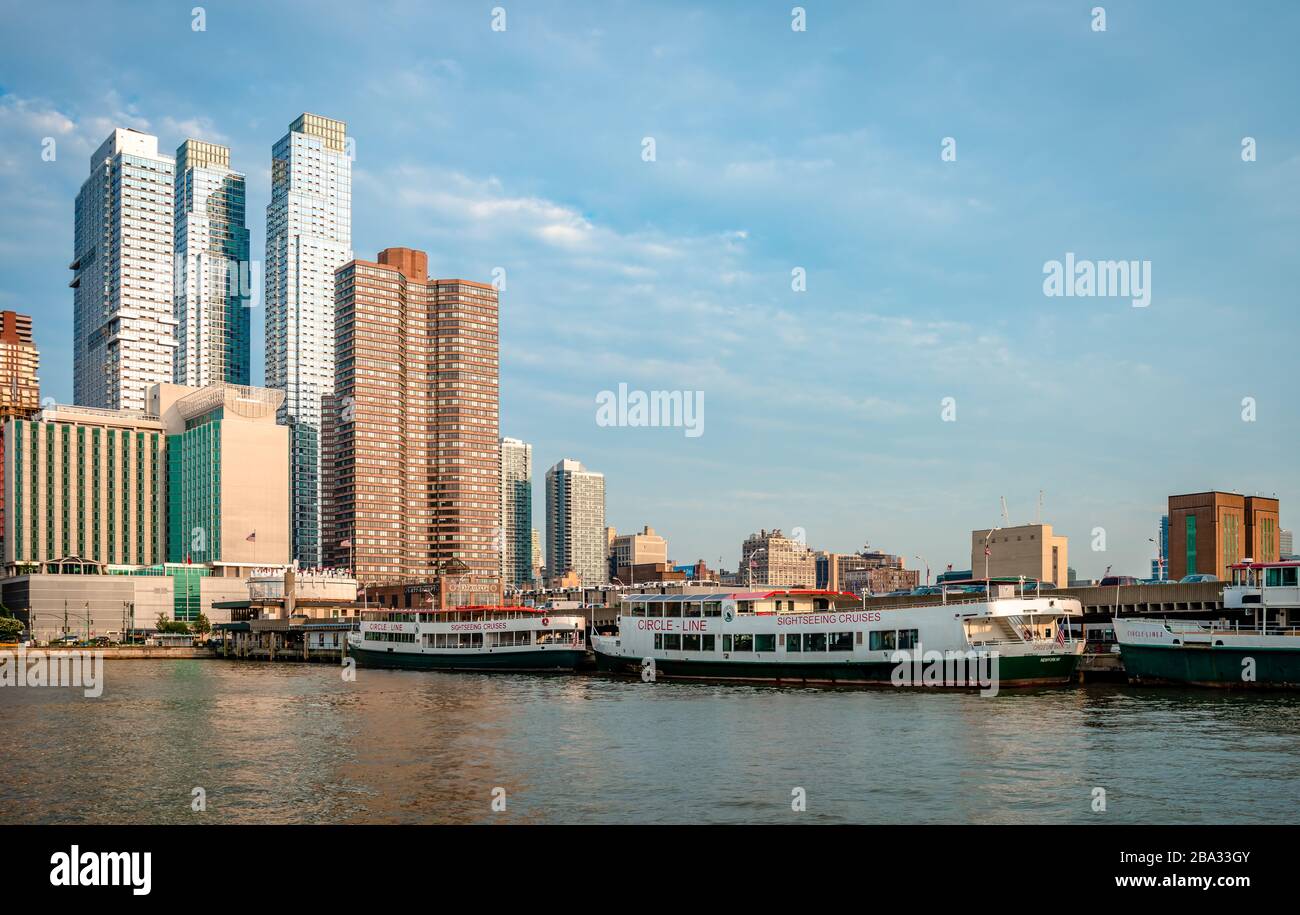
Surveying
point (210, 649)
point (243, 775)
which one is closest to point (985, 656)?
point (243, 775)

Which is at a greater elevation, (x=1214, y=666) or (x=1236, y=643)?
(x=1236, y=643)

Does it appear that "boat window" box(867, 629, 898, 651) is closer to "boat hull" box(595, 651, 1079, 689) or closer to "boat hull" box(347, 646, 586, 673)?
"boat hull" box(595, 651, 1079, 689)

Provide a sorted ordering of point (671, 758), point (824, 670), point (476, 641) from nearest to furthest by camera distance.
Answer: point (671, 758)
point (824, 670)
point (476, 641)

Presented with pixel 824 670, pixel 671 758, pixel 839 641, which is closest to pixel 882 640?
pixel 839 641

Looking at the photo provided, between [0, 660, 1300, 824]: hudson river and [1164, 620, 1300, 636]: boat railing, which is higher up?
[1164, 620, 1300, 636]: boat railing

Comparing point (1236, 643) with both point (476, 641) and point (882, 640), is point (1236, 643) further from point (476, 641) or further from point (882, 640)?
point (476, 641)

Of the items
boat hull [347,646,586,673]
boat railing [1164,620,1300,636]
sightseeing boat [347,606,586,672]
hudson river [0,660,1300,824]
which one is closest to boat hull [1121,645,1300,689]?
boat railing [1164,620,1300,636]
